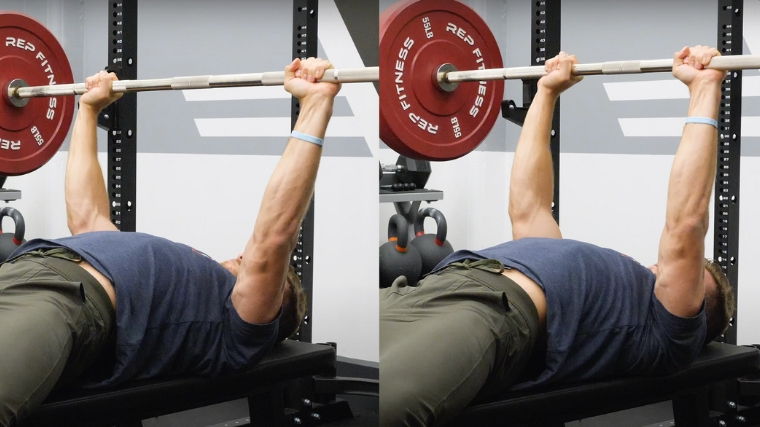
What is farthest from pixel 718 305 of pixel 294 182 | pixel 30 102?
pixel 30 102

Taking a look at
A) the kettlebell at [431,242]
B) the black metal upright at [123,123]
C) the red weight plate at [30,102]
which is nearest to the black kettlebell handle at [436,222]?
the kettlebell at [431,242]

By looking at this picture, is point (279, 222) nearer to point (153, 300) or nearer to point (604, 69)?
point (153, 300)

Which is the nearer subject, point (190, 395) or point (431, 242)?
point (431, 242)

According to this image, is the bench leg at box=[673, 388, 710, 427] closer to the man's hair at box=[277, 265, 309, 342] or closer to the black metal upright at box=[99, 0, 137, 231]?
the man's hair at box=[277, 265, 309, 342]

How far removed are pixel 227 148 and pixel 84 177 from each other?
333mm

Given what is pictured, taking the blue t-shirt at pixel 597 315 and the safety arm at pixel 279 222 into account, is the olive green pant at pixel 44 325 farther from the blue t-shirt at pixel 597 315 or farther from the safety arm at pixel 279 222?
the blue t-shirt at pixel 597 315

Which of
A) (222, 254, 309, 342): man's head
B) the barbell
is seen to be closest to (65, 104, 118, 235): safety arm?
(222, 254, 309, 342): man's head

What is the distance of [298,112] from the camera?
4.51 feet

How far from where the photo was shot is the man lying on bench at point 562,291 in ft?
2.83

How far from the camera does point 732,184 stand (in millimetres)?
1300

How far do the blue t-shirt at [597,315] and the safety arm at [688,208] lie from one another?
0.08 feet

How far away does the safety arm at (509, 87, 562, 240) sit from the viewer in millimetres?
941

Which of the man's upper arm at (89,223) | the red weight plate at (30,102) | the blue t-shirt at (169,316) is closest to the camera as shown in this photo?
the blue t-shirt at (169,316)

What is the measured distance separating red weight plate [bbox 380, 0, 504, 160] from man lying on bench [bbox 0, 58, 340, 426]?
0.23 m
